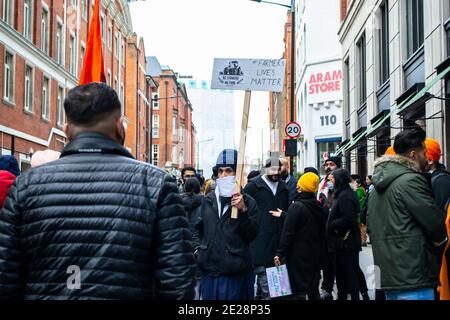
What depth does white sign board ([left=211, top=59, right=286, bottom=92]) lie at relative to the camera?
6938 millimetres

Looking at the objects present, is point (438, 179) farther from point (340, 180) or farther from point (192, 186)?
point (192, 186)

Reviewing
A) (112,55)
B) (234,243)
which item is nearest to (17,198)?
(234,243)

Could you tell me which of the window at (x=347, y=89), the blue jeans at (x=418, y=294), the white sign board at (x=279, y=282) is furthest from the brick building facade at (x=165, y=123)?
the blue jeans at (x=418, y=294)

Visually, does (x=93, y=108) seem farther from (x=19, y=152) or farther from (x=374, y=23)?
(x=19, y=152)

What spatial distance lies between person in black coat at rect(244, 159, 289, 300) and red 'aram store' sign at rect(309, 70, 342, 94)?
29.8 metres

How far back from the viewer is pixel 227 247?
6645 mm

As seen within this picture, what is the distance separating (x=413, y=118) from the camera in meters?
14.9

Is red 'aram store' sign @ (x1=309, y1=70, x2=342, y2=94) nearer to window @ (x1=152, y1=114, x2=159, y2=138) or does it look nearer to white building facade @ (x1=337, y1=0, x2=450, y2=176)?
white building facade @ (x1=337, y1=0, x2=450, y2=176)

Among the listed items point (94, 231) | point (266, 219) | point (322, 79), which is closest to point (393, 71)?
point (266, 219)

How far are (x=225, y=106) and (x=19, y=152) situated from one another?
10.0 meters

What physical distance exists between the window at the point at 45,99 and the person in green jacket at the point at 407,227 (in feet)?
89.5

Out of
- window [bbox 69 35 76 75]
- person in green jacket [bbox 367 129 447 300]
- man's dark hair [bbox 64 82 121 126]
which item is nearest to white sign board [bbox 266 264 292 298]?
person in green jacket [bbox 367 129 447 300]

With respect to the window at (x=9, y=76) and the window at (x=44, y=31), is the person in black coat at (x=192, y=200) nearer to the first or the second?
the window at (x=9, y=76)

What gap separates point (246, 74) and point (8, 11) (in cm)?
2108
